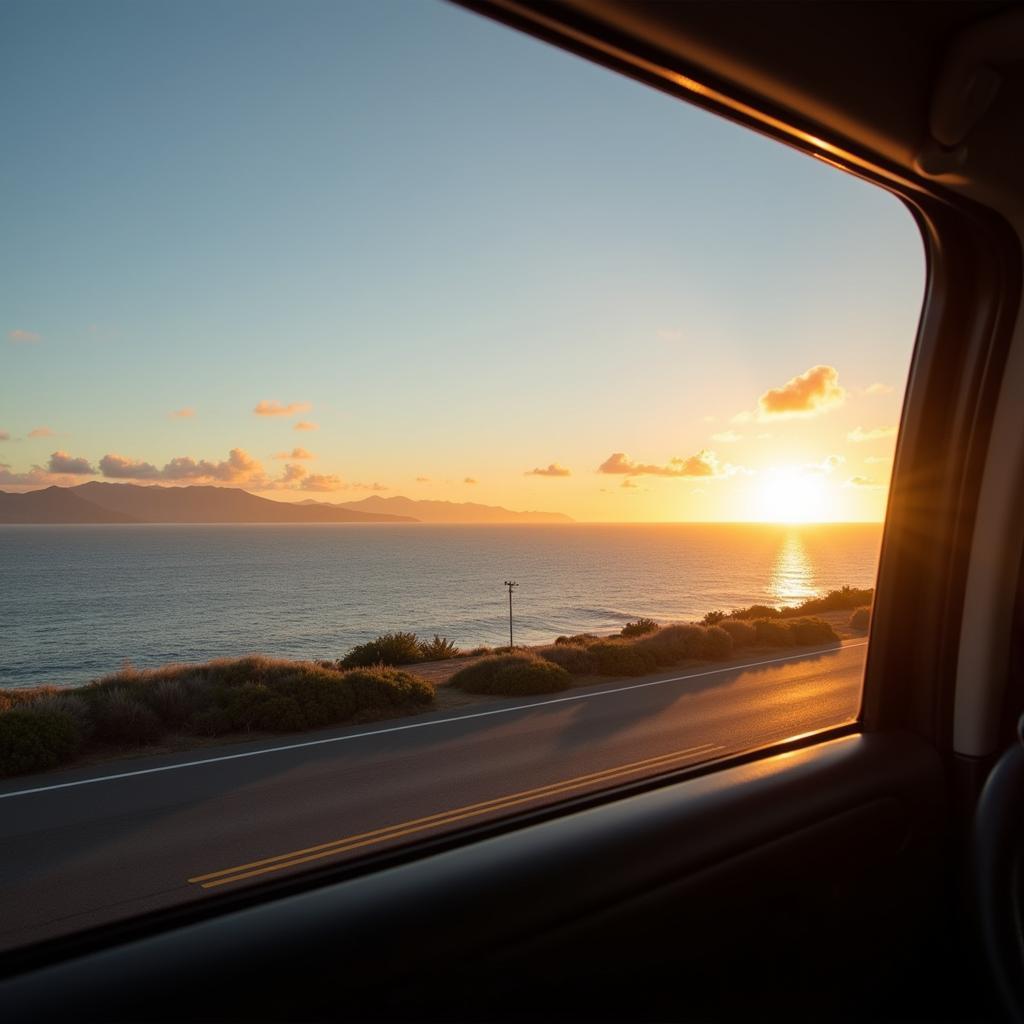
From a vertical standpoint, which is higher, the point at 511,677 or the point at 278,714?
the point at 278,714

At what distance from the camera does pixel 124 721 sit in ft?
16.2

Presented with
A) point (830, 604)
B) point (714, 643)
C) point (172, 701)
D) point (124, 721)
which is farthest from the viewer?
point (830, 604)

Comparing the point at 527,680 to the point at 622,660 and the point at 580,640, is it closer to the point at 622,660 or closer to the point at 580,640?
the point at 622,660

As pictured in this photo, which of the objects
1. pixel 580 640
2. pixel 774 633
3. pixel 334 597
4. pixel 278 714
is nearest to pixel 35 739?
pixel 278 714

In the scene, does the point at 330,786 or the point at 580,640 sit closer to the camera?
the point at 330,786

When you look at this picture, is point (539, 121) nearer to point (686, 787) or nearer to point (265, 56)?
point (265, 56)

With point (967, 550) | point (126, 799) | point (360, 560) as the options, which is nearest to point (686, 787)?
point (967, 550)

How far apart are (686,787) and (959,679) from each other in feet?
3.09

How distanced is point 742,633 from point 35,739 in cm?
1084

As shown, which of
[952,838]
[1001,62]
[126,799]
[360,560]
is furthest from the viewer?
[360,560]

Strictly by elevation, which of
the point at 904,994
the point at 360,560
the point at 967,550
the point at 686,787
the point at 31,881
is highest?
the point at 967,550

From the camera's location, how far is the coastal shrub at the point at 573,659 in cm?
1146

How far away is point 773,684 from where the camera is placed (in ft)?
28.1

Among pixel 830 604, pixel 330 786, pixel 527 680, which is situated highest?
pixel 330 786
